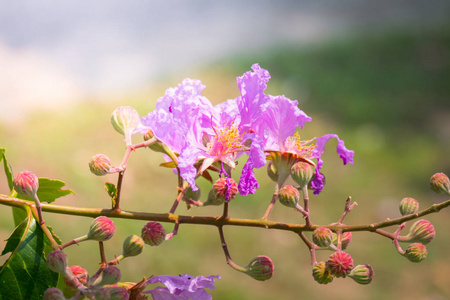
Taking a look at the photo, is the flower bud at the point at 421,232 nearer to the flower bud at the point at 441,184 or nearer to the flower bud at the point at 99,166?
the flower bud at the point at 441,184

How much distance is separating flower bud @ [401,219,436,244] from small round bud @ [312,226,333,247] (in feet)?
0.47

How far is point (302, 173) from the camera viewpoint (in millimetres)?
800

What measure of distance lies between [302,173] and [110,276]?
30 centimetres

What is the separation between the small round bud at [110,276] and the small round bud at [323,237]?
251 mm

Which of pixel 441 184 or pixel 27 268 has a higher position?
pixel 441 184

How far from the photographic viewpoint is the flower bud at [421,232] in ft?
2.62

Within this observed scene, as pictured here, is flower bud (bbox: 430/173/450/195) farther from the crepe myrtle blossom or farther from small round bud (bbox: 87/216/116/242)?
small round bud (bbox: 87/216/116/242)

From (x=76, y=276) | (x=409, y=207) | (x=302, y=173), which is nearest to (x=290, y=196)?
(x=302, y=173)

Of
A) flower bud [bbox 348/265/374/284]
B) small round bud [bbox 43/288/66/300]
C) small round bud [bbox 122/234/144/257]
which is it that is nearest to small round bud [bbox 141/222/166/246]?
small round bud [bbox 122/234/144/257]

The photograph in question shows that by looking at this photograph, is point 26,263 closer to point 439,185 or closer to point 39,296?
point 39,296

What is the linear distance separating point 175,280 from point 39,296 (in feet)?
0.59

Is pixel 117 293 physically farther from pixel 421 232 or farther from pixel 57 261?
pixel 421 232

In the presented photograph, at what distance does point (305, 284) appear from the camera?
9.64 feet

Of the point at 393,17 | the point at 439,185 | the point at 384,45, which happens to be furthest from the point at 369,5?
the point at 439,185
